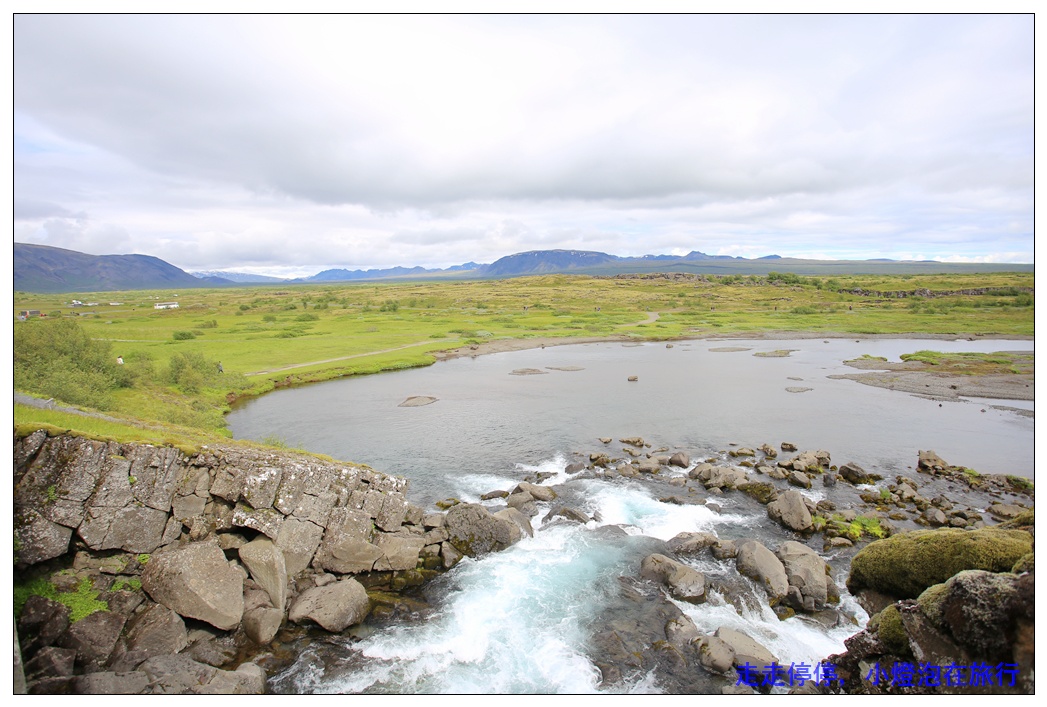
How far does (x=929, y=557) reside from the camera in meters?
14.6

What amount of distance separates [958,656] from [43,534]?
21724 millimetres

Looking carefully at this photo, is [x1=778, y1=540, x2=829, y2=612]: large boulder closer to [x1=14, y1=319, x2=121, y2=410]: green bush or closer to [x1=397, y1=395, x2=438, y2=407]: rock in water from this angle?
[x1=397, y1=395, x2=438, y2=407]: rock in water

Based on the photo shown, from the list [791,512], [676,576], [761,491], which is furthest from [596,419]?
[676,576]

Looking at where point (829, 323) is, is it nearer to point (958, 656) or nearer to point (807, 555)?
point (807, 555)

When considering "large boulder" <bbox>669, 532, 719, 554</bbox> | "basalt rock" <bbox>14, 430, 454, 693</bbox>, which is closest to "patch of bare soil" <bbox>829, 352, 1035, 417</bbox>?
"large boulder" <bbox>669, 532, 719, 554</bbox>

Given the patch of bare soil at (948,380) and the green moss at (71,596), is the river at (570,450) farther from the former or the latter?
the green moss at (71,596)

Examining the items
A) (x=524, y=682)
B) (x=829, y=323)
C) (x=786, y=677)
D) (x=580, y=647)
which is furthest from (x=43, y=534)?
(x=829, y=323)

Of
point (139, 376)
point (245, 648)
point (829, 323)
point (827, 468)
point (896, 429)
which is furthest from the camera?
point (829, 323)

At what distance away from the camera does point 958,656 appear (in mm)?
8695

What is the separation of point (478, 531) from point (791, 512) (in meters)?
14.6

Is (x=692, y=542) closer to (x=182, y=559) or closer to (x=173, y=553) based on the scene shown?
(x=182, y=559)

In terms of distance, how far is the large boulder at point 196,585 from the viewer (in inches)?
587

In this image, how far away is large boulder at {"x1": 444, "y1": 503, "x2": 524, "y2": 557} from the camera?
2145cm

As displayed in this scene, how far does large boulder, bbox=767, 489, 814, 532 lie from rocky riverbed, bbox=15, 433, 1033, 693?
0.08 meters
